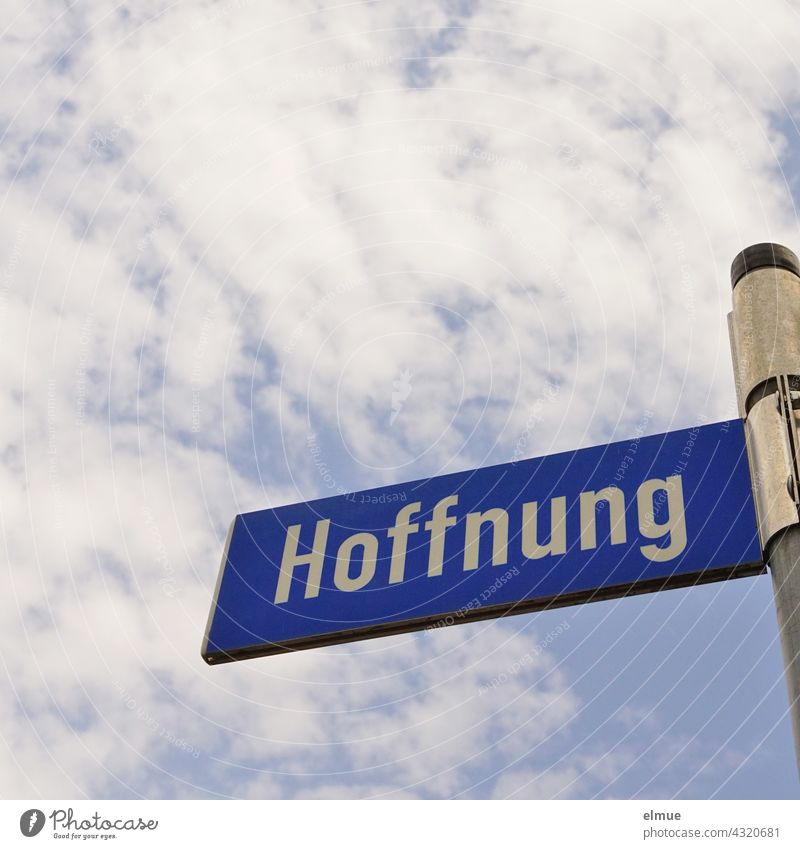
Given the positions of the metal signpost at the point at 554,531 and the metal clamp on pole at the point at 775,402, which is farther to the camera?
the metal signpost at the point at 554,531

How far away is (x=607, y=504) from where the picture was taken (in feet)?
12.8

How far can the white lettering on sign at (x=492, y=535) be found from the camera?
12.3 ft

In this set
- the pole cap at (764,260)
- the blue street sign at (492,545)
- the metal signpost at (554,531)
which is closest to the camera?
Answer: the metal signpost at (554,531)

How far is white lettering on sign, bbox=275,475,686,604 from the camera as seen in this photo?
375 cm

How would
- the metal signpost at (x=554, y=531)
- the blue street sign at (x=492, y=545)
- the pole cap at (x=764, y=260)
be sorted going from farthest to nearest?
the pole cap at (x=764, y=260)
the blue street sign at (x=492, y=545)
the metal signpost at (x=554, y=531)
